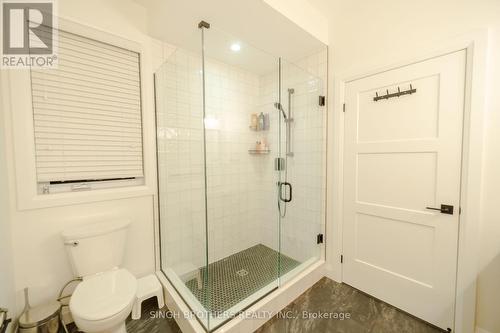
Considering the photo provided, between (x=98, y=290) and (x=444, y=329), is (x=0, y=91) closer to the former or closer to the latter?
(x=98, y=290)

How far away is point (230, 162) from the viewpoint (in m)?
2.43

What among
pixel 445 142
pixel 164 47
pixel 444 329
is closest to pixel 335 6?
pixel 445 142

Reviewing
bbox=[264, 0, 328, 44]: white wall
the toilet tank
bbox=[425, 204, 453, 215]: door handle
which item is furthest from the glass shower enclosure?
bbox=[425, 204, 453, 215]: door handle

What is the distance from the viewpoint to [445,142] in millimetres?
1439

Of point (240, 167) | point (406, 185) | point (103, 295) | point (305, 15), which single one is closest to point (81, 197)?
point (103, 295)

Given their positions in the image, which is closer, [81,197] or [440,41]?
[440,41]

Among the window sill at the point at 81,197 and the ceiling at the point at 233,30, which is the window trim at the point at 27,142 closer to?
the window sill at the point at 81,197

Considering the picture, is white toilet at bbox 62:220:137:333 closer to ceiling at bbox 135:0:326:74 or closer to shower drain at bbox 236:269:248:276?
shower drain at bbox 236:269:248:276

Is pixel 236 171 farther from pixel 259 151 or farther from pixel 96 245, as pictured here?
pixel 96 245

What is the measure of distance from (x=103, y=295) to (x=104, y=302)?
7 cm

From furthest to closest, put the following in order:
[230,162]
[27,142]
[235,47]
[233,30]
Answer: [230,162] → [235,47] → [233,30] → [27,142]

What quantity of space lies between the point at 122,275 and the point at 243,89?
219 cm

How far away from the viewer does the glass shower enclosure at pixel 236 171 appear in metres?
1.71

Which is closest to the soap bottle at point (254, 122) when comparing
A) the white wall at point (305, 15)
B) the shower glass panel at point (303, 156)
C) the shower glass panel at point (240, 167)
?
the shower glass panel at point (240, 167)
